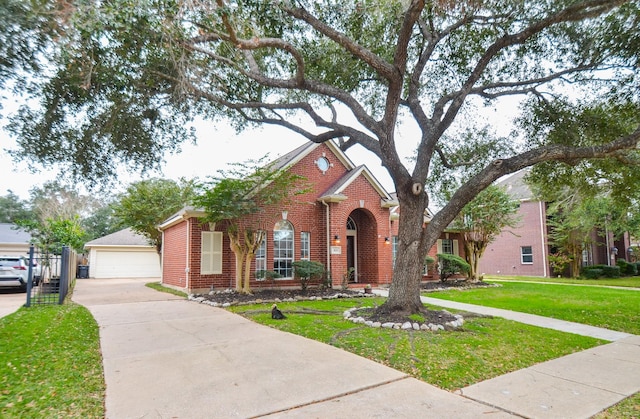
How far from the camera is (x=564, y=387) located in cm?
454

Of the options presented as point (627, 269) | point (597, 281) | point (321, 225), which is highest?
point (321, 225)

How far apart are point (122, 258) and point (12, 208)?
90.3ft

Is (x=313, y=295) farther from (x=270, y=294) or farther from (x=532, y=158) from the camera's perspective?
(x=532, y=158)

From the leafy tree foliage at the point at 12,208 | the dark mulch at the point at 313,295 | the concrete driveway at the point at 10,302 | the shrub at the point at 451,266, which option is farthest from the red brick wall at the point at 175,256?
the leafy tree foliage at the point at 12,208

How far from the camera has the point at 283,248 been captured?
576 inches

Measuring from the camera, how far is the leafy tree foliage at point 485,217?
17828 millimetres

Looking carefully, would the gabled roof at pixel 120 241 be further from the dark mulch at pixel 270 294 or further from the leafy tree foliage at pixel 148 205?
the dark mulch at pixel 270 294

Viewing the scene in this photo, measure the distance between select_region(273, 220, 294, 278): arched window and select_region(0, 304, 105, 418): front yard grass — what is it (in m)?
7.07

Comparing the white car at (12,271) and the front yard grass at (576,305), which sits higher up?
the white car at (12,271)

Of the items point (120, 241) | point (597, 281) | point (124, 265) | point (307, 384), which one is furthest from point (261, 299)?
point (597, 281)

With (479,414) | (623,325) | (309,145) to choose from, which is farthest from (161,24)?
(623,325)

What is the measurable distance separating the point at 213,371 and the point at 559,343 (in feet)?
19.7

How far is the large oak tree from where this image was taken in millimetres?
6484

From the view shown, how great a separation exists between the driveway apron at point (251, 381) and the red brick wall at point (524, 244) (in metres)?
23.2
